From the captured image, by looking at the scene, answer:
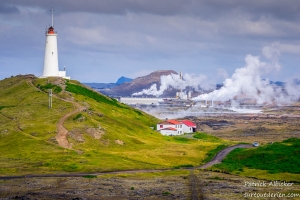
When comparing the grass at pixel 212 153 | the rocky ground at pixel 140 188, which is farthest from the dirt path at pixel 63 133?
the rocky ground at pixel 140 188

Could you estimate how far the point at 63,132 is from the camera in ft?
321

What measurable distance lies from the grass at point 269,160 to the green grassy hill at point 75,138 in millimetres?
6790

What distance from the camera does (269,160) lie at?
84.6 metres

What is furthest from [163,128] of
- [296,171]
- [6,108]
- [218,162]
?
[296,171]

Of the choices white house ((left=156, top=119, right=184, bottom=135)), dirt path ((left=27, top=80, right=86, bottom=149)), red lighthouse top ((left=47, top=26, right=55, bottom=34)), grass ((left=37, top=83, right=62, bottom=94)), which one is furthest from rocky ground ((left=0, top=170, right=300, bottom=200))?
white house ((left=156, top=119, right=184, bottom=135))

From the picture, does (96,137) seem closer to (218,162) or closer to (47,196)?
(218,162)

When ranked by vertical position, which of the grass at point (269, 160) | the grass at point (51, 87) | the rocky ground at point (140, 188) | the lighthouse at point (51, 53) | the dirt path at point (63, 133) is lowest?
the rocky ground at point (140, 188)

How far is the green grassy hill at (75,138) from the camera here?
265ft

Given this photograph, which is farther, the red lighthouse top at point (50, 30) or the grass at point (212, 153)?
the red lighthouse top at point (50, 30)

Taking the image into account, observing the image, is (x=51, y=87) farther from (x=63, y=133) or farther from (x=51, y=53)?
(x=63, y=133)

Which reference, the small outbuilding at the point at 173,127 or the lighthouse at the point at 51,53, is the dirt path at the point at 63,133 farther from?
the small outbuilding at the point at 173,127

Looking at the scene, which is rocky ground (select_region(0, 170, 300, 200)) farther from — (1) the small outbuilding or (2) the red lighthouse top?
(1) the small outbuilding

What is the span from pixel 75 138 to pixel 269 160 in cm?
3259

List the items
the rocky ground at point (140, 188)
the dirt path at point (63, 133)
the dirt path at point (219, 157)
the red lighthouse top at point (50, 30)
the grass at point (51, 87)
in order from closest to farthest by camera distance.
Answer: the rocky ground at point (140, 188), the dirt path at point (219, 157), the dirt path at point (63, 133), the grass at point (51, 87), the red lighthouse top at point (50, 30)
